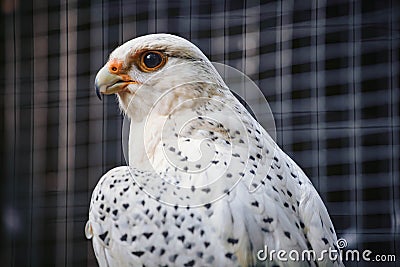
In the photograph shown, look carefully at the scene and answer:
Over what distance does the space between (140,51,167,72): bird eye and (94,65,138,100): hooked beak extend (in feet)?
0.14

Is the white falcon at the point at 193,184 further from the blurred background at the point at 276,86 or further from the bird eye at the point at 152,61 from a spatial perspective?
the blurred background at the point at 276,86

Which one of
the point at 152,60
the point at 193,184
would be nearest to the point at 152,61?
the point at 152,60

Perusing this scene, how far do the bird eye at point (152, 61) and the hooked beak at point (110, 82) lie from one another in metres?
0.04

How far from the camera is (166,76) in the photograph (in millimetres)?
1403

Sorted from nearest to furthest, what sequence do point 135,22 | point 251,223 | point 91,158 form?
point 251,223 < point 135,22 < point 91,158

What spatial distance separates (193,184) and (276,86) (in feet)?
1.24

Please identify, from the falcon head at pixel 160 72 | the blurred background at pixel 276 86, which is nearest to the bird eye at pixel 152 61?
the falcon head at pixel 160 72

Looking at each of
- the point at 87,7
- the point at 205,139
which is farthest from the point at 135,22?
the point at 205,139

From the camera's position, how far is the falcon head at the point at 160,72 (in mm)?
1383

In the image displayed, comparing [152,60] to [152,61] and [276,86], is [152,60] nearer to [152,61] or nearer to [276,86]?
[152,61]

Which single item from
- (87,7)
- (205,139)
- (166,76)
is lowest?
(205,139)

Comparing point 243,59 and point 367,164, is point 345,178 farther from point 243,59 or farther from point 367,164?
point 243,59

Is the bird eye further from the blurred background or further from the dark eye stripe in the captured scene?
the blurred background

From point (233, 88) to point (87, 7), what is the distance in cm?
45
